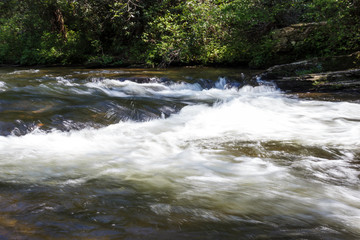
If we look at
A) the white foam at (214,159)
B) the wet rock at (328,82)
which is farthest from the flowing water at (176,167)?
the wet rock at (328,82)

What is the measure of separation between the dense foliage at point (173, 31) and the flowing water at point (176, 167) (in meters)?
4.24

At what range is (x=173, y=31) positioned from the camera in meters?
12.6

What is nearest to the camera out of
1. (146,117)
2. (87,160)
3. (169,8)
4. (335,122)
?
(87,160)

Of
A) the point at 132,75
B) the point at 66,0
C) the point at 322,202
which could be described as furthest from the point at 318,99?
the point at 66,0

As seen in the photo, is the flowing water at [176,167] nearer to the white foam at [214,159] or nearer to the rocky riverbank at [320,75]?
the white foam at [214,159]

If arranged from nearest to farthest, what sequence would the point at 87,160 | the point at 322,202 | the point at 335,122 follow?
1. the point at 322,202
2. the point at 87,160
3. the point at 335,122

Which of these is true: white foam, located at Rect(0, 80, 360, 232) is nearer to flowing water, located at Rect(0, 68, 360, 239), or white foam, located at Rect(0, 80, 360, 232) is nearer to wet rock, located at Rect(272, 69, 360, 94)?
flowing water, located at Rect(0, 68, 360, 239)

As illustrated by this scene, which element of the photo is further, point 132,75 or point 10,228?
point 132,75

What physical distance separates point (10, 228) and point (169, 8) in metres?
13.9

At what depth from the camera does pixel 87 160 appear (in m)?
3.58

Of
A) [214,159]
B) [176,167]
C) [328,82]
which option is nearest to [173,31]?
[328,82]

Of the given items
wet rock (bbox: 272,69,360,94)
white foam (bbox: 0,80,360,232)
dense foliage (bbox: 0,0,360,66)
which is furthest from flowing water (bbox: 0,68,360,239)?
dense foliage (bbox: 0,0,360,66)

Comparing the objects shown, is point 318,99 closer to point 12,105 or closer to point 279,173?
point 279,173

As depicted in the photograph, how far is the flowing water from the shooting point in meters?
1.95
